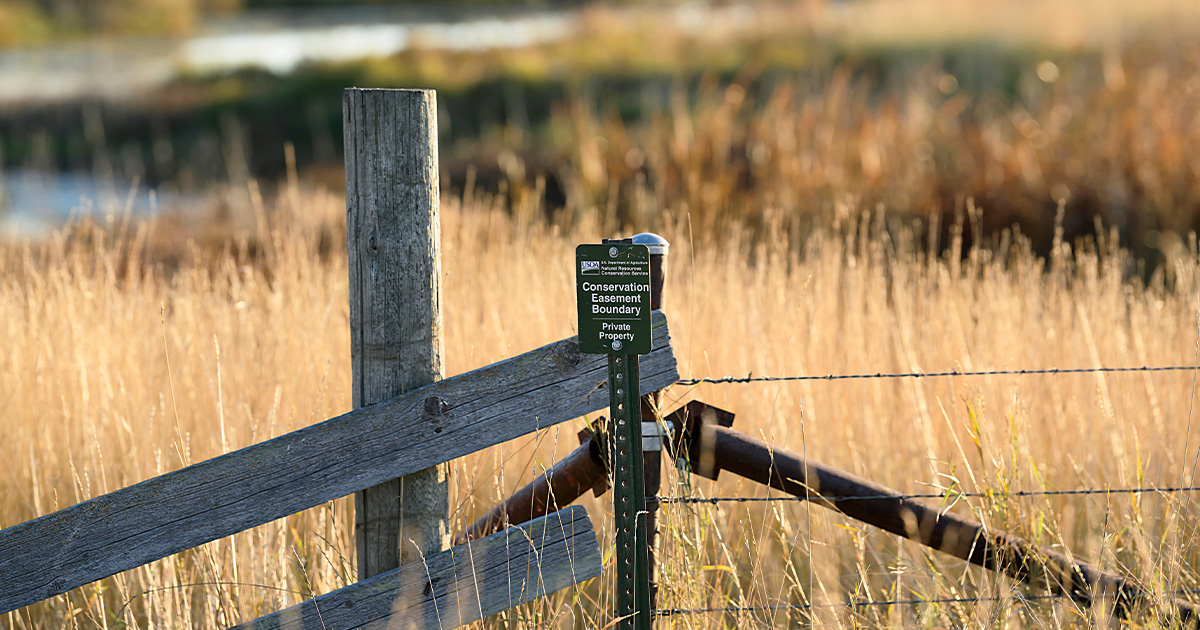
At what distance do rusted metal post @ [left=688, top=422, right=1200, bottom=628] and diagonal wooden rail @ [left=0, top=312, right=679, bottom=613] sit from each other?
19.2 inches

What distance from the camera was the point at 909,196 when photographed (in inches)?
290

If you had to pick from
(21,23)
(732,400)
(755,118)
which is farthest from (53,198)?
(21,23)

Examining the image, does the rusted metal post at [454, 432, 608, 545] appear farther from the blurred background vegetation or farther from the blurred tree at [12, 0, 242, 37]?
the blurred tree at [12, 0, 242, 37]

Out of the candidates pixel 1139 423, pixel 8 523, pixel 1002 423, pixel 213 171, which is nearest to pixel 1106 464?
pixel 1139 423

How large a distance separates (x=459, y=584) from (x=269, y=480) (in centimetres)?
44

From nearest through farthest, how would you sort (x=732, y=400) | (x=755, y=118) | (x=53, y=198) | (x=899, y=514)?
(x=899, y=514) < (x=732, y=400) < (x=755, y=118) < (x=53, y=198)

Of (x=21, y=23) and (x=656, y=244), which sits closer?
(x=656, y=244)

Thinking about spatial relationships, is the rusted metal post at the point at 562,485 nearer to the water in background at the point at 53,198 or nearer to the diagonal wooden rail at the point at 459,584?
the diagonal wooden rail at the point at 459,584

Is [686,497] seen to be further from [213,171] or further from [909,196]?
[213,171]

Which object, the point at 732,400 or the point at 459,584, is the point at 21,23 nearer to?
the point at 732,400

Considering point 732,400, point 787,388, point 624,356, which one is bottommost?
point 732,400

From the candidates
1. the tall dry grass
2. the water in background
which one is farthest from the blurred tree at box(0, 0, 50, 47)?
the tall dry grass

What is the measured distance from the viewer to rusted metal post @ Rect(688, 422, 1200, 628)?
2.11 meters

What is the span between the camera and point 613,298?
1.82 meters
